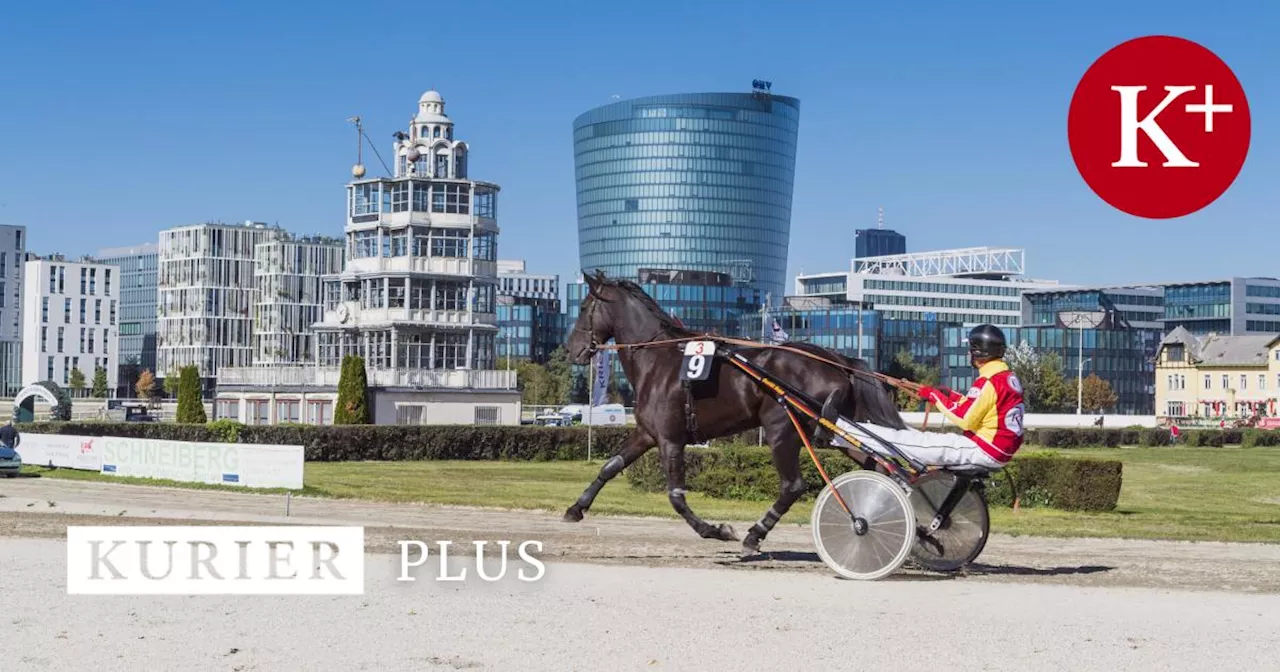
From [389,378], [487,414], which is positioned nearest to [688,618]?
[389,378]

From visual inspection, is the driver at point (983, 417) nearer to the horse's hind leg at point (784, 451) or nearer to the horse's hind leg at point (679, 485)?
the horse's hind leg at point (784, 451)

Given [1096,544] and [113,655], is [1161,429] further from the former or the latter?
[113,655]

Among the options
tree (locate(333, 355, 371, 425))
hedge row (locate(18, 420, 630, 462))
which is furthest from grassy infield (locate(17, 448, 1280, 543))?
tree (locate(333, 355, 371, 425))

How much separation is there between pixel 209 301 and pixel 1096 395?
93001 mm

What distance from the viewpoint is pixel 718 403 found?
1513cm

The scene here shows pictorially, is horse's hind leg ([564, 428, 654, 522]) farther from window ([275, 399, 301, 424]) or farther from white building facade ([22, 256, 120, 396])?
white building facade ([22, 256, 120, 396])

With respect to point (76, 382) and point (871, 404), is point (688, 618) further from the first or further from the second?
point (76, 382)

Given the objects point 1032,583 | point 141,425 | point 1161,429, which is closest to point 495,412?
point 141,425

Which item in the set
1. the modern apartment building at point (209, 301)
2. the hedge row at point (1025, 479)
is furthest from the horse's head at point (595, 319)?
the modern apartment building at point (209, 301)

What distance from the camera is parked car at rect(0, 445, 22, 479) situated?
128 ft

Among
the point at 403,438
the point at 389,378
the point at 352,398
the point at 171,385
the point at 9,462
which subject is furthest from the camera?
the point at 171,385

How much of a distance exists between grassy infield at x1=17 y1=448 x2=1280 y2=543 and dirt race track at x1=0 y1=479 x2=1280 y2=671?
762 centimetres

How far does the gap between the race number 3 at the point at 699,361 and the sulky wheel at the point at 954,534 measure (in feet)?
7.95

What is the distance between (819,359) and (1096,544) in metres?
6.96
